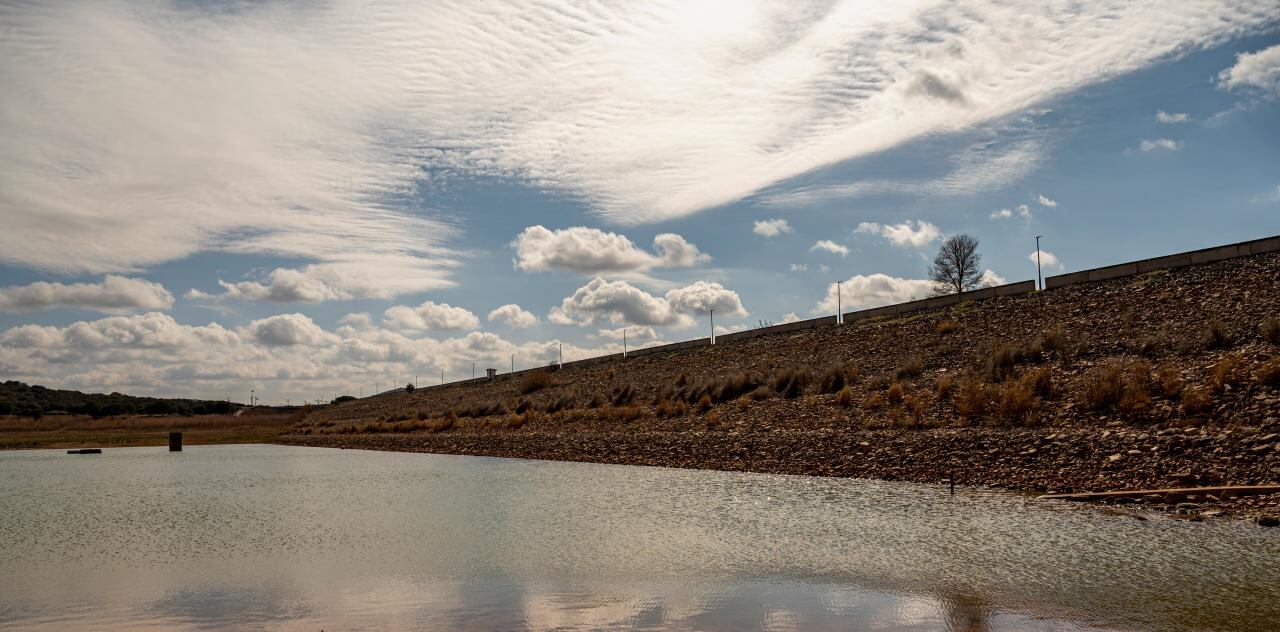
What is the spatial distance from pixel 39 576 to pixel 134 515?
322 inches

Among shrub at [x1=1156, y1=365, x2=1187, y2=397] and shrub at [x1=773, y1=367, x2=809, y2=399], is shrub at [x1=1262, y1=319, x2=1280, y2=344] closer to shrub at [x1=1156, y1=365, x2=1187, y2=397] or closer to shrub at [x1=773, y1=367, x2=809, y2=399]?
shrub at [x1=1156, y1=365, x2=1187, y2=397]

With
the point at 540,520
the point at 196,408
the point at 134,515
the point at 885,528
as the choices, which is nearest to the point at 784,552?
the point at 885,528

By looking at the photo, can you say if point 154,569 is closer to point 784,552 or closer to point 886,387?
point 784,552

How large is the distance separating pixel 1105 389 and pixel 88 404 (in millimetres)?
189420

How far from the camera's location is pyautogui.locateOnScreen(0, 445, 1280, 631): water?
9500 millimetres

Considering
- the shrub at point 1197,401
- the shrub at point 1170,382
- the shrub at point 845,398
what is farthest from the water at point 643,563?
the shrub at point 845,398

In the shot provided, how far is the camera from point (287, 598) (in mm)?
10750

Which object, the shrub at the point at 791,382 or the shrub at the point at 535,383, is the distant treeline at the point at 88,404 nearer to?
the shrub at the point at 535,383

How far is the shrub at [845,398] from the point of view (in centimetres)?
3158

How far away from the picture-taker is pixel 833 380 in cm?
3584

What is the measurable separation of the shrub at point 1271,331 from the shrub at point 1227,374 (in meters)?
1.76

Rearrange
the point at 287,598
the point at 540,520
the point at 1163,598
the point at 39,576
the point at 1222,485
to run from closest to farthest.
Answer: the point at 1163,598
the point at 287,598
the point at 39,576
the point at 1222,485
the point at 540,520

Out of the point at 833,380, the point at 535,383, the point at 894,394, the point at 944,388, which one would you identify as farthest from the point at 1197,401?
the point at 535,383

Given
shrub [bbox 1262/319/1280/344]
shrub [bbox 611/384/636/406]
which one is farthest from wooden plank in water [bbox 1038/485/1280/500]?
shrub [bbox 611/384/636/406]
